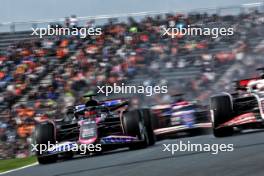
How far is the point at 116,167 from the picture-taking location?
368 inches

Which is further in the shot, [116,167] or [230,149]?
[230,149]

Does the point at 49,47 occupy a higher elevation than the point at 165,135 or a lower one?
higher

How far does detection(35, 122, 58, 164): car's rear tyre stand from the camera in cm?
1205

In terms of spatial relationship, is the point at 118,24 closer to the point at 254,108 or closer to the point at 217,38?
the point at 217,38

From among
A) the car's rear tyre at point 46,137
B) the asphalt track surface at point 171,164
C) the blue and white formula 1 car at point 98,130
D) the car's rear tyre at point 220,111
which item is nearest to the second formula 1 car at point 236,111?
the car's rear tyre at point 220,111

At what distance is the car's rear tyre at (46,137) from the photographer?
39.5ft

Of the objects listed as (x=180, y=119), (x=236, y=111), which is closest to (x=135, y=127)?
(x=236, y=111)

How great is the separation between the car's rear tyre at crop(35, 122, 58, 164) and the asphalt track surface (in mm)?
472

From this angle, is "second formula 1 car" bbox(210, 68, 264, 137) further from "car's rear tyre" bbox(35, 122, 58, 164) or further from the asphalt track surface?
"car's rear tyre" bbox(35, 122, 58, 164)

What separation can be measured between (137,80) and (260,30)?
3.56 metres

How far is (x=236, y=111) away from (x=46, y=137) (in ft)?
11.9

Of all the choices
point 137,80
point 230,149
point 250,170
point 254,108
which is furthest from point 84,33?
point 250,170

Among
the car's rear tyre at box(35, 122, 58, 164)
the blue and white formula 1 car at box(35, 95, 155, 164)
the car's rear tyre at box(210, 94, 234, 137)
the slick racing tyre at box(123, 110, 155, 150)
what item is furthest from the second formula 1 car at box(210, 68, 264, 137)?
the car's rear tyre at box(35, 122, 58, 164)

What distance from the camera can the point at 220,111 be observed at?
12969mm
